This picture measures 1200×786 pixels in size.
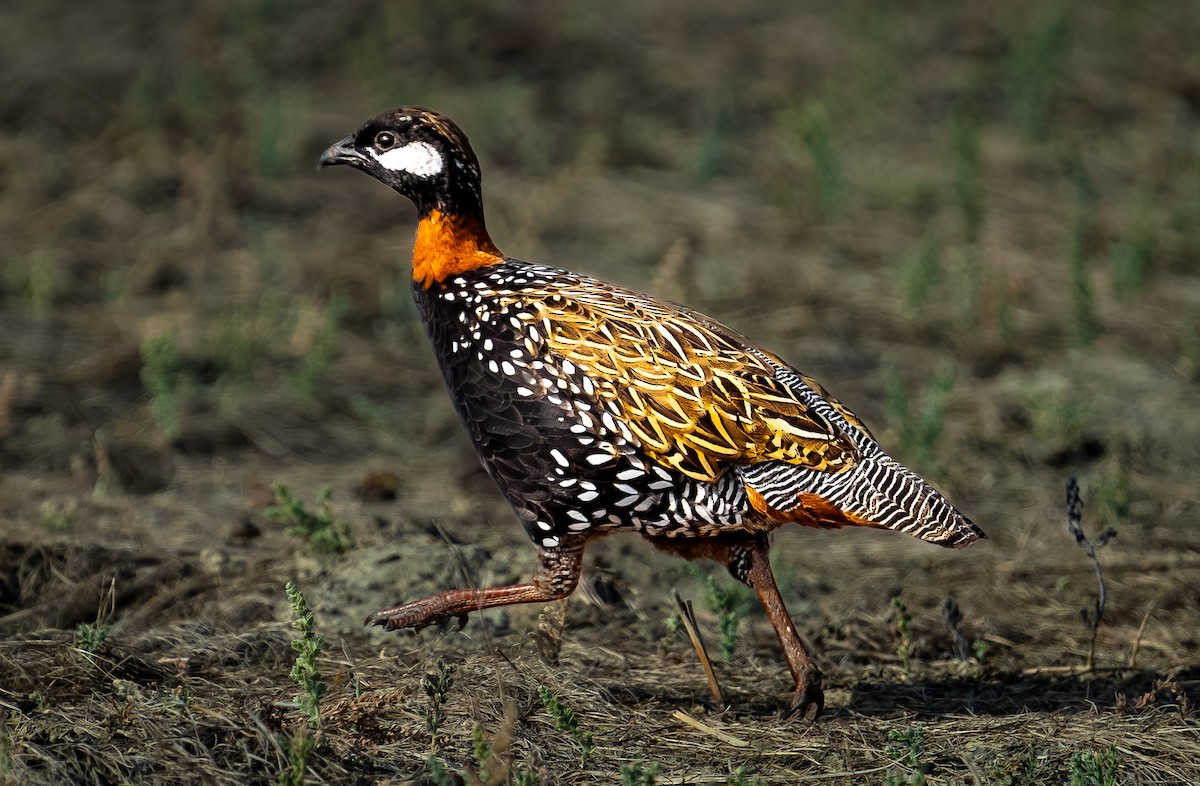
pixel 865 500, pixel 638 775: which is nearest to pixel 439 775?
pixel 638 775

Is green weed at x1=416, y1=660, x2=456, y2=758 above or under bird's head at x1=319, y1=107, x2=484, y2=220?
under

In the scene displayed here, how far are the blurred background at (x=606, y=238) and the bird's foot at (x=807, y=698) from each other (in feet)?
4.39

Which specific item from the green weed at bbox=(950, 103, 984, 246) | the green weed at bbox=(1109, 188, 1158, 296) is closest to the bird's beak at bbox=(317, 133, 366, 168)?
the green weed at bbox=(950, 103, 984, 246)

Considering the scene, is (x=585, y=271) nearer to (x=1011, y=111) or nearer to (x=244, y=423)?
(x=244, y=423)

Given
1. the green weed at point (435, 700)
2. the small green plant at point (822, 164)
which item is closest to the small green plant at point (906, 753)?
the green weed at point (435, 700)

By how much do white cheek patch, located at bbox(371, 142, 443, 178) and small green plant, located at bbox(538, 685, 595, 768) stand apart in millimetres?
1871

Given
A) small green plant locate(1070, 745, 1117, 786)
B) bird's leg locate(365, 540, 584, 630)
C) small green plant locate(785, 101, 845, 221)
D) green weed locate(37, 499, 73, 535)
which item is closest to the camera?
small green plant locate(1070, 745, 1117, 786)

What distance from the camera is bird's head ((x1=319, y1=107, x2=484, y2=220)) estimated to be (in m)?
4.89

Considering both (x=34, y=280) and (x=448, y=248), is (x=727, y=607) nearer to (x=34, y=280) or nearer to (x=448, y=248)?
(x=448, y=248)

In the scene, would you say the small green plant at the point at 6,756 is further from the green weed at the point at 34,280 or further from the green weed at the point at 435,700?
the green weed at the point at 34,280

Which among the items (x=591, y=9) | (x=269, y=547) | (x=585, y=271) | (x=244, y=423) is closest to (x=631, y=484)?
(x=269, y=547)

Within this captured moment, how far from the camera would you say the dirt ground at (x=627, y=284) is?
14.2 feet

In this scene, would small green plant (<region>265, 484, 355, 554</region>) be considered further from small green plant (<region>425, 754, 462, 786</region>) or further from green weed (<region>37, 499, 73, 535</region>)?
small green plant (<region>425, 754, 462, 786</region>)

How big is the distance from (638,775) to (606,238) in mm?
6120
